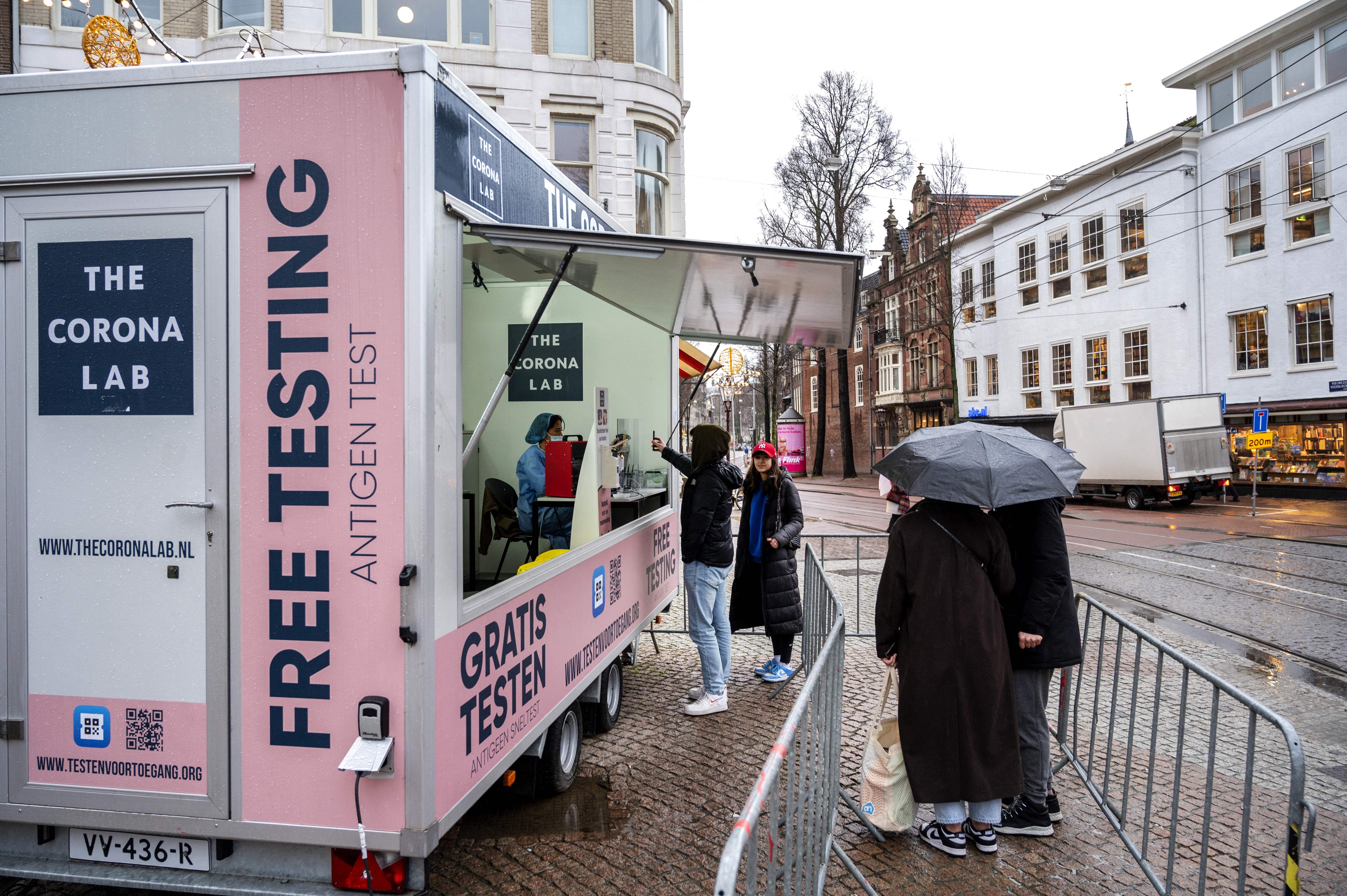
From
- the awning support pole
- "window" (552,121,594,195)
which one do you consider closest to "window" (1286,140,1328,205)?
"window" (552,121,594,195)

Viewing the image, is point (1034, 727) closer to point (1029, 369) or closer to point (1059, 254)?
point (1059, 254)

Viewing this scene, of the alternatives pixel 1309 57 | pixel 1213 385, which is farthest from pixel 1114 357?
pixel 1309 57

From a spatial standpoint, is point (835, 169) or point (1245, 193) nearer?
point (1245, 193)

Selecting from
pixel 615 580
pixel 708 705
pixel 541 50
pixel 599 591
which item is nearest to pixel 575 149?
pixel 541 50

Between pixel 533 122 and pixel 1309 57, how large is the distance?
78.6ft

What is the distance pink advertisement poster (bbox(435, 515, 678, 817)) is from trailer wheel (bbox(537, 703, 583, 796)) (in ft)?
0.79

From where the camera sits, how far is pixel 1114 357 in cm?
3209

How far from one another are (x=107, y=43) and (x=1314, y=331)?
29.9m

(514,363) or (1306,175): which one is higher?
(1306,175)

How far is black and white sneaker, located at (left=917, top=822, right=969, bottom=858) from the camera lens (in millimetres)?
3848

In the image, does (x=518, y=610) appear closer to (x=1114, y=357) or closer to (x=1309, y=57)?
(x=1309, y=57)

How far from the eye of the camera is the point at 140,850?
286 cm

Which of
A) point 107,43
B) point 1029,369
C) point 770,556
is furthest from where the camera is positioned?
point 1029,369

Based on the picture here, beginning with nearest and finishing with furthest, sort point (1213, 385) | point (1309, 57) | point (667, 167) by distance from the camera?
point (667, 167) < point (1309, 57) < point (1213, 385)
